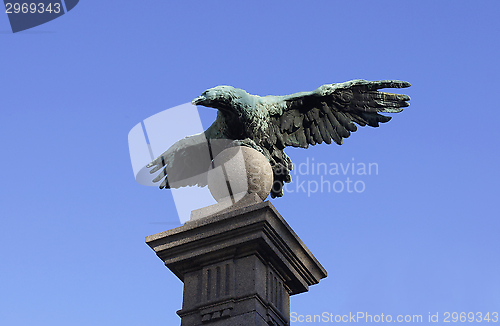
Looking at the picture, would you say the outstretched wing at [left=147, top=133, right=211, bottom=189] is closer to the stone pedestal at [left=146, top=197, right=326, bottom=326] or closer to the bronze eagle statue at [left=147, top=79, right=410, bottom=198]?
the bronze eagle statue at [left=147, top=79, right=410, bottom=198]

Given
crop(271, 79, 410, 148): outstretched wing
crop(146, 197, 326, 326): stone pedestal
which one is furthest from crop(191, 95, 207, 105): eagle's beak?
crop(271, 79, 410, 148): outstretched wing

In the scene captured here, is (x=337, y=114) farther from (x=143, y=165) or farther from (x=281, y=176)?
(x=143, y=165)

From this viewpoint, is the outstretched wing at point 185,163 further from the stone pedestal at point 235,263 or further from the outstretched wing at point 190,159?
the stone pedestal at point 235,263

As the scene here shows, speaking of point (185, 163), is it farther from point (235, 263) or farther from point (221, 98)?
point (235, 263)

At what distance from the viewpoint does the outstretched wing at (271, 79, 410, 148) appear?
324 inches

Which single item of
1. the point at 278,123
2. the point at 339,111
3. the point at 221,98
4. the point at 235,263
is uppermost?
the point at 339,111

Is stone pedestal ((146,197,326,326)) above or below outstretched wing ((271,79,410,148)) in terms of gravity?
below

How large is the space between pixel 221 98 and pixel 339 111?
2.10 meters

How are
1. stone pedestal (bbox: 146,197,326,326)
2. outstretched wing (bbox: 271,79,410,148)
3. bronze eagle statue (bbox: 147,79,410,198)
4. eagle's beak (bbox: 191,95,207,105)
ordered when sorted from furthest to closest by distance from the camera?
outstretched wing (bbox: 271,79,410,148) → bronze eagle statue (bbox: 147,79,410,198) → eagle's beak (bbox: 191,95,207,105) → stone pedestal (bbox: 146,197,326,326)

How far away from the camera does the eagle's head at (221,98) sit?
7.00 m

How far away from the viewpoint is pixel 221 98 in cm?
709

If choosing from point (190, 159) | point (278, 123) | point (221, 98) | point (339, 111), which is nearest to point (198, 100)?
point (221, 98)

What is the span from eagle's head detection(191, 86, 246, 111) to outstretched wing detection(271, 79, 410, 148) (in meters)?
1.14

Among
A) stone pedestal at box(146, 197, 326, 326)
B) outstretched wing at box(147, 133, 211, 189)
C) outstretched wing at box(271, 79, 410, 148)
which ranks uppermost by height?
outstretched wing at box(271, 79, 410, 148)
